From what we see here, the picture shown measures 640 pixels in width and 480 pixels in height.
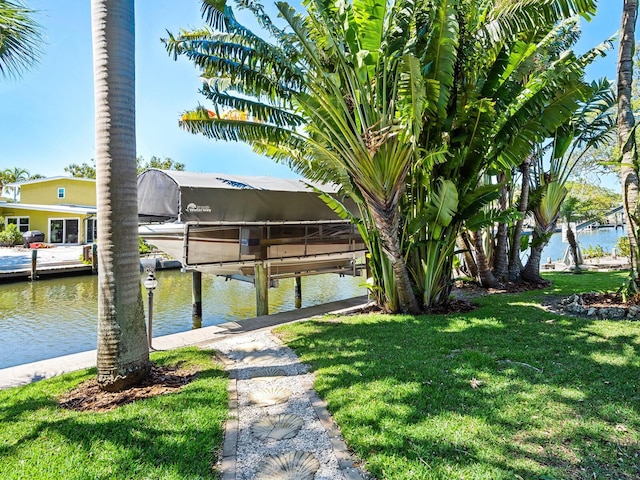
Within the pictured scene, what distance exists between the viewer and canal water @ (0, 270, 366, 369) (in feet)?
28.1

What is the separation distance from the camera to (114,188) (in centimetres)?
389

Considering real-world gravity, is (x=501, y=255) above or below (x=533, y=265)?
above

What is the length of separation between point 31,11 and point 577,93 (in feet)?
28.6

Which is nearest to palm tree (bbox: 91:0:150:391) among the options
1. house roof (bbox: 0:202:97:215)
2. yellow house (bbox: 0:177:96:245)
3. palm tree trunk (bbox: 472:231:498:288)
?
palm tree trunk (bbox: 472:231:498:288)

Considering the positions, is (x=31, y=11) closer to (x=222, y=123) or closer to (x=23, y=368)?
(x=222, y=123)

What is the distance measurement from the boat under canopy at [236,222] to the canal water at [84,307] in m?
2.17

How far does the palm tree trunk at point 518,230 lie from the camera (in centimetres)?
980

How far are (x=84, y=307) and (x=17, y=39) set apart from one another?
8.98 m

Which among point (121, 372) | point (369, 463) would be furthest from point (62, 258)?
point (369, 463)

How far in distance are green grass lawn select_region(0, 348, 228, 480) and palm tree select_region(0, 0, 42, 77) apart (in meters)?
4.84

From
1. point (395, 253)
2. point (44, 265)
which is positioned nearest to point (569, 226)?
point (395, 253)

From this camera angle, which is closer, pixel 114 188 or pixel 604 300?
pixel 114 188

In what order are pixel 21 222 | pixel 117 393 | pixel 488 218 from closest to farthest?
1. pixel 117 393
2. pixel 488 218
3. pixel 21 222

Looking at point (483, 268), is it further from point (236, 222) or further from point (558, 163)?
point (236, 222)
